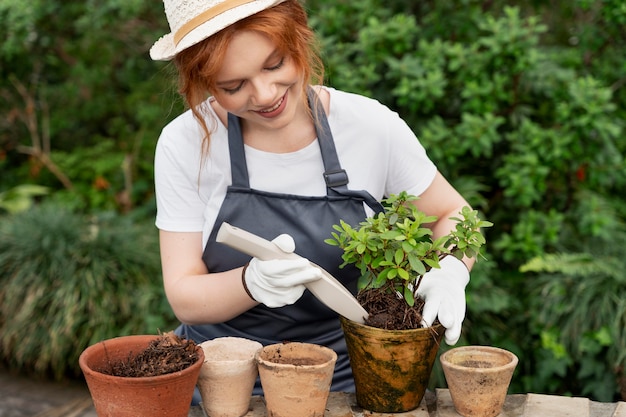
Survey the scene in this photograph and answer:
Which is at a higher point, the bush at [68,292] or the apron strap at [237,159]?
the apron strap at [237,159]

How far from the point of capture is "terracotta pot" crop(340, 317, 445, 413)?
4.81 ft

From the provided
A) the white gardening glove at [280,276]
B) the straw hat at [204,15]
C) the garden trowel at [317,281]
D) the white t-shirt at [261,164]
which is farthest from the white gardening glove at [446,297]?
the straw hat at [204,15]

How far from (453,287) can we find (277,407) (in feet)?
1.52

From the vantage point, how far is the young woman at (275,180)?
5.52ft

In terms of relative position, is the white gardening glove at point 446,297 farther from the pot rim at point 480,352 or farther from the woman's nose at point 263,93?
the woman's nose at point 263,93

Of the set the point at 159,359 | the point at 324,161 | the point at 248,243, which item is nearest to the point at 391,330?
the point at 248,243

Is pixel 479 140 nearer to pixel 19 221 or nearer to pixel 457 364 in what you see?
pixel 457 364

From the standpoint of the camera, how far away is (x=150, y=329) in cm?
338

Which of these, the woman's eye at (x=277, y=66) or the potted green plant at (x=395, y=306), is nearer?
the potted green plant at (x=395, y=306)

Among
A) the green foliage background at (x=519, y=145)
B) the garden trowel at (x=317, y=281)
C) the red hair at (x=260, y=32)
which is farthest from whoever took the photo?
the green foliage background at (x=519, y=145)

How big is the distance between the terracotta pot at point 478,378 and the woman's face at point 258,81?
2.17 feet

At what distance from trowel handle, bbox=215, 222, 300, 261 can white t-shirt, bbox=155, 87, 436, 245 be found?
1.23 ft

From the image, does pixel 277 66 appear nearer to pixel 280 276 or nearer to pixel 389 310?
pixel 280 276

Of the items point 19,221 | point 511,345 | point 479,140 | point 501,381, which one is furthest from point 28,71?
point 501,381
